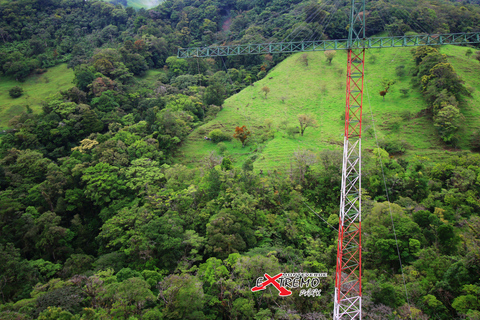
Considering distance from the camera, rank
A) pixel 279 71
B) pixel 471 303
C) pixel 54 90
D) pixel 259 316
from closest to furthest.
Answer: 1. pixel 471 303
2. pixel 259 316
3. pixel 54 90
4. pixel 279 71

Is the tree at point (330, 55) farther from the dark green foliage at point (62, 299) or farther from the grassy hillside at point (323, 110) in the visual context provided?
the dark green foliage at point (62, 299)

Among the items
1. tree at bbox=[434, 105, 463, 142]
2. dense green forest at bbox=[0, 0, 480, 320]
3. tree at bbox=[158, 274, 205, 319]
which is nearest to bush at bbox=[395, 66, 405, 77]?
dense green forest at bbox=[0, 0, 480, 320]

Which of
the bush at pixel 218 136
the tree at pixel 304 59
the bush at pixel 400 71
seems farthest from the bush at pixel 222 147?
the bush at pixel 400 71

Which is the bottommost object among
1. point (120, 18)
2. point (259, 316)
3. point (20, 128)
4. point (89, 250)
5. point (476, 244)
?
point (89, 250)

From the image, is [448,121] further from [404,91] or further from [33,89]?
[33,89]

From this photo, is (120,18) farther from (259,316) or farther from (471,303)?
(471,303)

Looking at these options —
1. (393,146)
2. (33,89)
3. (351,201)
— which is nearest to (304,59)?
(393,146)

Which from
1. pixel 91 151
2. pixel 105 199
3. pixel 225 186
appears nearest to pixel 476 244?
pixel 225 186
